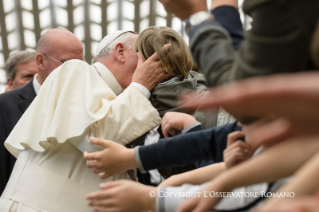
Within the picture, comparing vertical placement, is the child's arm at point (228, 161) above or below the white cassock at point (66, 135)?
above

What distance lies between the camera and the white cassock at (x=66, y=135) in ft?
9.58

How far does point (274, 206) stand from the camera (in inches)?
39.8

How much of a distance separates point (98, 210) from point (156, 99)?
1673 millimetres

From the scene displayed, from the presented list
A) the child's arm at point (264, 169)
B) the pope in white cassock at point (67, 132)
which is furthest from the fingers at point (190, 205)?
the pope in white cassock at point (67, 132)

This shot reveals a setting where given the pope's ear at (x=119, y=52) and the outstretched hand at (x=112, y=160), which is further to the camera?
the pope's ear at (x=119, y=52)

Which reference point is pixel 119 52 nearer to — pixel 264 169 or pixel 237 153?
pixel 237 153

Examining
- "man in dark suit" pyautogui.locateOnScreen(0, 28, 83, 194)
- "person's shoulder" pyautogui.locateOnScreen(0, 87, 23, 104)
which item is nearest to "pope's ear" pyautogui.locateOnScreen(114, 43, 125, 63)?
"man in dark suit" pyautogui.locateOnScreen(0, 28, 83, 194)

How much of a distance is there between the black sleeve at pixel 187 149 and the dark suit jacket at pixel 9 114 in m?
2.00

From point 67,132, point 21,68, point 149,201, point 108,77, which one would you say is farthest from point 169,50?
point 21,68

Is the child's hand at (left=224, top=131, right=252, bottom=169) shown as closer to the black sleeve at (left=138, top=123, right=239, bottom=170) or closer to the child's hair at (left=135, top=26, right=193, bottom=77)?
the black sleeve at (left=138, top=123, right=239, bottom=170)

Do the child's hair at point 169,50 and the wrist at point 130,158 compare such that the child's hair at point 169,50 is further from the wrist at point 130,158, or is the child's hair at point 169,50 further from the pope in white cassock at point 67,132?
the wrist at point 130,158

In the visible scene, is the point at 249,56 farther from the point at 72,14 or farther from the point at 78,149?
the point at 72,14

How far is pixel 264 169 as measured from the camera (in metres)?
1.31

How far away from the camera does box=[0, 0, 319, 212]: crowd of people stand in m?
1.20
